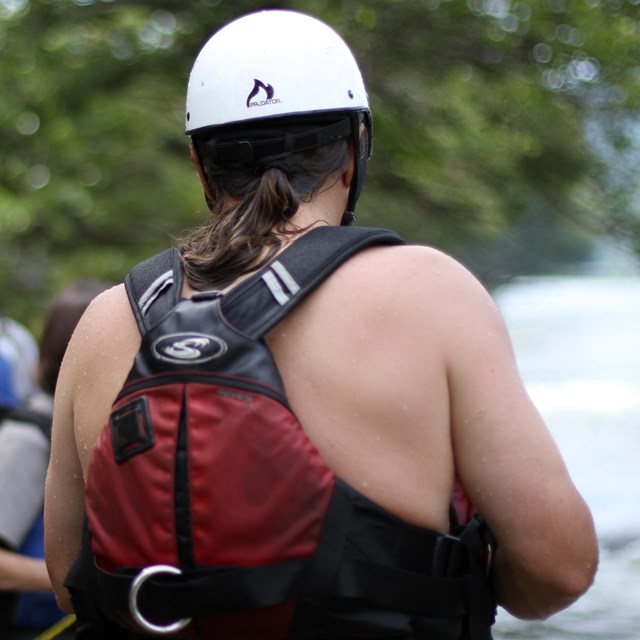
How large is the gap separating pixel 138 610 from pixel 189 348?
0.42 metres

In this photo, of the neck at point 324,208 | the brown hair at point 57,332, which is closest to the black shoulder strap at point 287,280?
the neck at point 324,208

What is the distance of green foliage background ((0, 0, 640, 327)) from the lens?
28.0 feet

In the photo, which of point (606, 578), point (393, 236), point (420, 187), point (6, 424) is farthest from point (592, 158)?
point (393, 236)

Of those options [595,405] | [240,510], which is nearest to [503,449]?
[240,510]

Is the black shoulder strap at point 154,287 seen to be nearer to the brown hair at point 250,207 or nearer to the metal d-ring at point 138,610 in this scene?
the brown hair at point 250,207

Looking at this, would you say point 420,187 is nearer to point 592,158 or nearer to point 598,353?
point 592,158

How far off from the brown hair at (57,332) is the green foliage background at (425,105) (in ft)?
13.7

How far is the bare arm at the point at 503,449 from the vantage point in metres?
1.94

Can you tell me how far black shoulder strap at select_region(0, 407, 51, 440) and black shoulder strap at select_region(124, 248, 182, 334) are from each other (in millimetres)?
1551

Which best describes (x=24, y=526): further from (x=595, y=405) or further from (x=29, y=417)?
(x=595, y=405)

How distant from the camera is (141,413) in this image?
192 centimetres

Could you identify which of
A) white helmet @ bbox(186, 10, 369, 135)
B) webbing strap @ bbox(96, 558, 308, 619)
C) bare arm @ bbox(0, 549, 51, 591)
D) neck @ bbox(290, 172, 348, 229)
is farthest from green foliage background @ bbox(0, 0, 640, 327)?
webbing strap @ bbox(96, 558, 308, 619)

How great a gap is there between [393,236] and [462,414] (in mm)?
328

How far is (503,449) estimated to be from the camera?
76.9 inches
